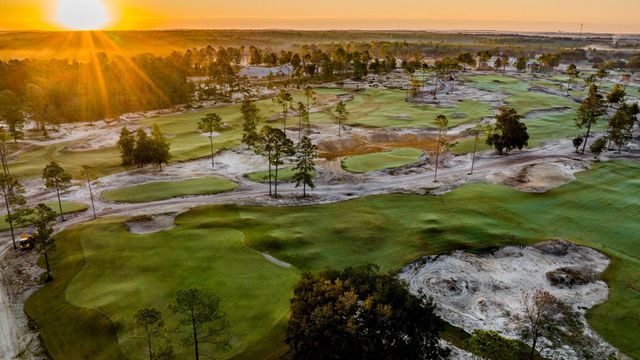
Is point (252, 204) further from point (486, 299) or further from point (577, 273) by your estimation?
point (577, 273)

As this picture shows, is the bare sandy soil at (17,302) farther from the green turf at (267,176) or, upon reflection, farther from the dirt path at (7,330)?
the green turf at (267,176)

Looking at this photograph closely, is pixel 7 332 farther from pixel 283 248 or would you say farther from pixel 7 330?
Answer: pixel 283 248

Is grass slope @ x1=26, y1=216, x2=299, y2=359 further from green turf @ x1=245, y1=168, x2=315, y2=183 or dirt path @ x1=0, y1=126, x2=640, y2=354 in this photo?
green turf @ x1=245, y1=168, x2=315, y2=183

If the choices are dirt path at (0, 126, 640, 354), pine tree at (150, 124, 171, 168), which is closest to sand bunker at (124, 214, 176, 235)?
dirt path at (0, 126, 640, 354)

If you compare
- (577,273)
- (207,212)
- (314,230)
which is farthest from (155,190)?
(577,273)

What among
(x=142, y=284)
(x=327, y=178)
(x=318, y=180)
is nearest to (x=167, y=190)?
(x=318, y=180)

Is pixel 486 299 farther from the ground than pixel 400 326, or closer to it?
closer to it

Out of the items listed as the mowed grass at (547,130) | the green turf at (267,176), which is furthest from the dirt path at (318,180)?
the mowed grass at (547,130)
